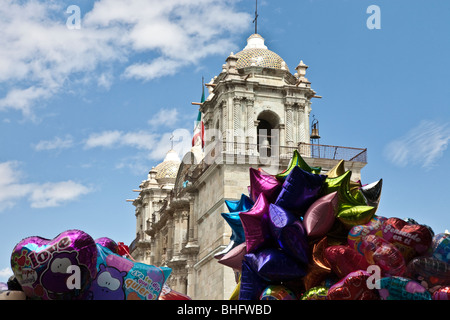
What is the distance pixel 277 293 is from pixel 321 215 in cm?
167

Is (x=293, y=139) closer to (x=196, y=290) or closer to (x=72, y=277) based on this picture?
(x=196, y=290)

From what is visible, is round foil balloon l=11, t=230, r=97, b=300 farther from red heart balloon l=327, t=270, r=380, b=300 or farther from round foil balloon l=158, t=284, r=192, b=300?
red heart balloon l=327, t=270, r=380, b=300

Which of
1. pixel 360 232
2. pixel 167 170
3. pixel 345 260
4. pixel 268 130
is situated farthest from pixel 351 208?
pixel 167 170

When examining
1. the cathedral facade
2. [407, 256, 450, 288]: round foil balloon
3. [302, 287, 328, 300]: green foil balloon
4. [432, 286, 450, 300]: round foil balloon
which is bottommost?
[432, 286, 450, 300]: round foil balloon

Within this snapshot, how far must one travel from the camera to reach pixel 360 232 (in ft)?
43.8

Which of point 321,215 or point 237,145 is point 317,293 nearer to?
point 321,215

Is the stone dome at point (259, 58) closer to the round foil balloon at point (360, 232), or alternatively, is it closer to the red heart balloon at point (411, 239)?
the round foil balloon at point (360, 232)

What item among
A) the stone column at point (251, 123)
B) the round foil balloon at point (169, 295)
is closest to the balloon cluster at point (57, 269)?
the round foil balloon at point (169, 295)

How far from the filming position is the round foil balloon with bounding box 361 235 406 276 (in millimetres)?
12578

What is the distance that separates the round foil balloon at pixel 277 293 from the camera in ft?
45.1

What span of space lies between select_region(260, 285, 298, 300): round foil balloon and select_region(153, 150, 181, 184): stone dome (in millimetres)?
41907

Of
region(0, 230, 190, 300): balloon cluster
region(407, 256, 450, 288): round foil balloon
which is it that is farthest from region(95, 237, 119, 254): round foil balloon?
region(407, 256, 450, 288): round foil balloon

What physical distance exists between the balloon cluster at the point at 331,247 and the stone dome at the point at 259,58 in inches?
792
